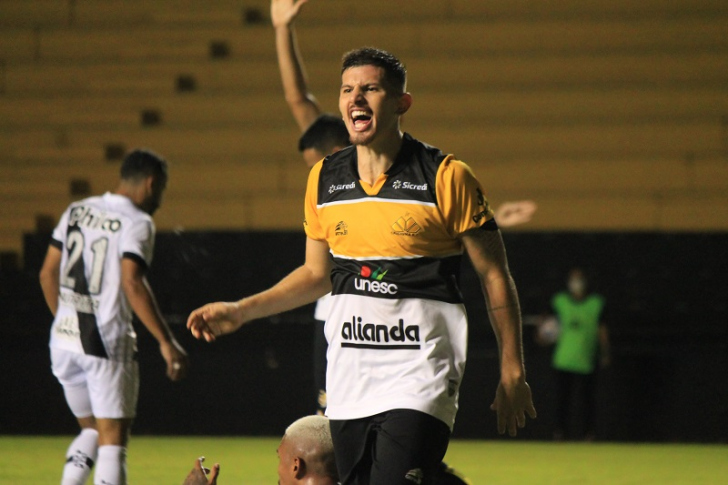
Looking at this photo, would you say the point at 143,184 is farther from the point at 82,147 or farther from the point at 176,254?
the point at 82,147

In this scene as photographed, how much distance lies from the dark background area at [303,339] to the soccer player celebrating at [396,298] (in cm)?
895

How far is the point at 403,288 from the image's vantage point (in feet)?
12.1

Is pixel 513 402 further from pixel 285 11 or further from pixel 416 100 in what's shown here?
pixel 416 100

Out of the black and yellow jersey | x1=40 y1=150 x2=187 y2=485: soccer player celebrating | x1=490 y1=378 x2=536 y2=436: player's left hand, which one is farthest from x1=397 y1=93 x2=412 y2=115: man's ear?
x1=40 y1=150 x2=187 y2=485: soccer player celebrating

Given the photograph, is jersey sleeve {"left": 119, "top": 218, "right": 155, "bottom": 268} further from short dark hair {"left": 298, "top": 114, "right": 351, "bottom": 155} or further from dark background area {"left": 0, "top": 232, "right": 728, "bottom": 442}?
dark background area {"left": 0, "top": 232, "right": 728, "bottom": 442}

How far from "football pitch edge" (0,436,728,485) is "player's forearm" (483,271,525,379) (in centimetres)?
557

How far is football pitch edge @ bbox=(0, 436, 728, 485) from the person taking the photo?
9.34 metres

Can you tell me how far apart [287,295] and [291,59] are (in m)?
2.20

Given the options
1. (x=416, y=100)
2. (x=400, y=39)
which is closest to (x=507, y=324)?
(x=416, y=100)

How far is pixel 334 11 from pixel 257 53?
4.15ft

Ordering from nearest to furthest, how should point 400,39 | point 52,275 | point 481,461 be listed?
point 52,275, point 481,461, point 400,39

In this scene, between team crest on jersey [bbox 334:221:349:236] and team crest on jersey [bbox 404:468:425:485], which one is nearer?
team crest on jersey [bbox 404:468:425:485]

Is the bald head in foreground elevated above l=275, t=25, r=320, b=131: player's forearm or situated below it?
below

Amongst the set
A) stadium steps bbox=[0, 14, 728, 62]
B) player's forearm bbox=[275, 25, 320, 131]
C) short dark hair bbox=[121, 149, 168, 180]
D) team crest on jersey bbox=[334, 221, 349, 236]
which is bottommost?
team crest on jersey bbox=[334, 221, 349, 236]
